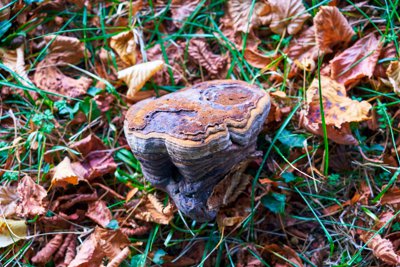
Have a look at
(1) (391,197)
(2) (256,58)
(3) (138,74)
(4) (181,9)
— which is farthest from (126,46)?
(1) (391,197)

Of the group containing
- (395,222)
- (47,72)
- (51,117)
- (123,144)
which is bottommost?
(395,222)

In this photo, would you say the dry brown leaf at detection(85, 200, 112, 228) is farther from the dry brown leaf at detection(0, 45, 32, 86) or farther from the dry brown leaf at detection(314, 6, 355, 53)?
the dry brown leaf at detection(314, 6, 355, 53)

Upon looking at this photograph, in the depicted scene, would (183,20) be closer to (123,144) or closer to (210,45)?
(210,45)

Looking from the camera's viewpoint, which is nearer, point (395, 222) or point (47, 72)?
point (395, 222)

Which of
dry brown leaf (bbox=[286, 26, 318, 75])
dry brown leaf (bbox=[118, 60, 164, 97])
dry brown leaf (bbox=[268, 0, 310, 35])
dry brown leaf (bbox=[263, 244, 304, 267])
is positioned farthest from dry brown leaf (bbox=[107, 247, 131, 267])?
dry brown leaf (bbox=[268, 0, 310, 35])

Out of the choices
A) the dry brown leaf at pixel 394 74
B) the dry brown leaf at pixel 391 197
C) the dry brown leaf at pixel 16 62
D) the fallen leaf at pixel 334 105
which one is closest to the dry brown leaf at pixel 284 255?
the dry brown leaf at pixel 391 197

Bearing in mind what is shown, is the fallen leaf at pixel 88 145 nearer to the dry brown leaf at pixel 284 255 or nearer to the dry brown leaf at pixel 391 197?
the dry brown leaf at pixel 284 255

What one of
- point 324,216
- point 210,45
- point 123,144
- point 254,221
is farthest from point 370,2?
point 123,144
